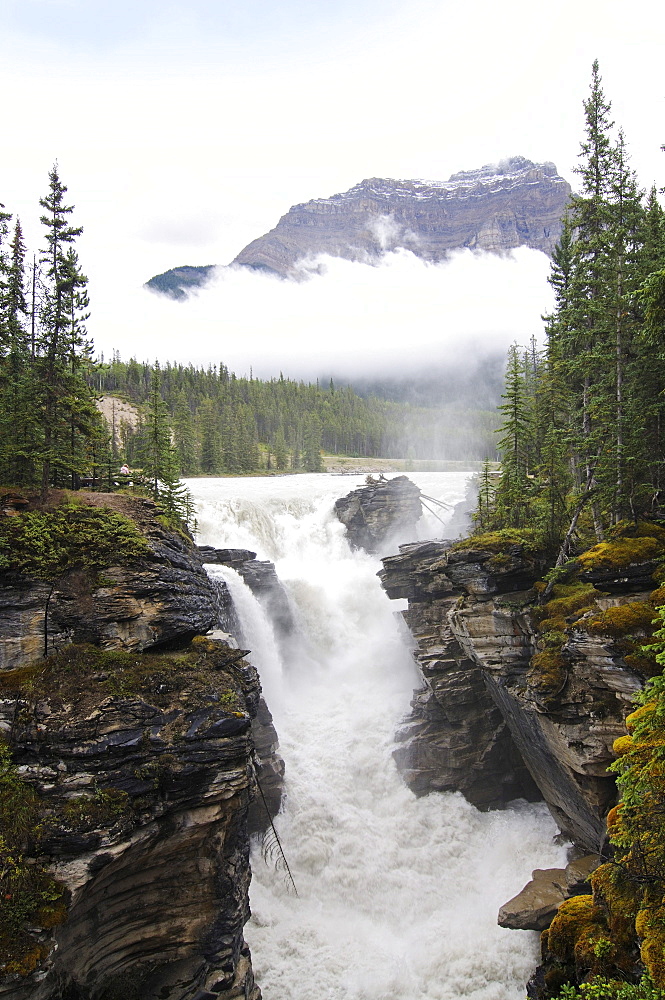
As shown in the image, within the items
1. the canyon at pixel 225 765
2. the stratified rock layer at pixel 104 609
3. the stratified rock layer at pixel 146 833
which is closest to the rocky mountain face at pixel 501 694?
the canyon at pixel 225 765

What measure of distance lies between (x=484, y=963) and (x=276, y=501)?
46.7 meters

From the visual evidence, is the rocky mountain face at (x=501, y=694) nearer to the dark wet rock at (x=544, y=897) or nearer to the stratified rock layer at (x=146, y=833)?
the dark wet rock at (x=544, y=897)

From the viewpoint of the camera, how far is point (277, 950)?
75.3ft

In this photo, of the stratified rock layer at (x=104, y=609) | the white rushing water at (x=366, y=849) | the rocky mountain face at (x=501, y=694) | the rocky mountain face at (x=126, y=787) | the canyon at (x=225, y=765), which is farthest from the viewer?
the white rushing water at (x=366, y=849)

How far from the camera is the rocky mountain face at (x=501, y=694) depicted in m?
21.1

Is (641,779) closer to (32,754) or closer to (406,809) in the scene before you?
(32,754)

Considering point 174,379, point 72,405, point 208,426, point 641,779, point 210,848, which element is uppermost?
point 174,379

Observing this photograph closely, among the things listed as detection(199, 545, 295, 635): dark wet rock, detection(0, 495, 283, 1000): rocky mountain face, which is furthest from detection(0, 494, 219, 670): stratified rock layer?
detection(199, 545, 295, 635): dark wet rock

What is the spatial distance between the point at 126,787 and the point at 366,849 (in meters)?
17.2

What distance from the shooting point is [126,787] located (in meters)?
16.5

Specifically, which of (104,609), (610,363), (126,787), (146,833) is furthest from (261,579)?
(610,363)

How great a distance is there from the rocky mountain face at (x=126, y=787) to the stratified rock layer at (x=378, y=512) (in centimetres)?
4390

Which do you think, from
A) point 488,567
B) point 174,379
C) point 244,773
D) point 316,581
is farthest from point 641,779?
point 174,379

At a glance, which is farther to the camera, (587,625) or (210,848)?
(587,625)
